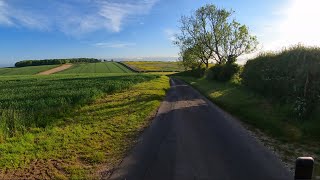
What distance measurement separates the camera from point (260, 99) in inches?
829

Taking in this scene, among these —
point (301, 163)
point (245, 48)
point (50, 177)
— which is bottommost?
point (50, 177)

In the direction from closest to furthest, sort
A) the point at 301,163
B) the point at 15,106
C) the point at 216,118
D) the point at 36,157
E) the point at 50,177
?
the point at 301,163 < the point at 50,177 < the point at 36,157 < the point at 216,118 < the point at 15,106

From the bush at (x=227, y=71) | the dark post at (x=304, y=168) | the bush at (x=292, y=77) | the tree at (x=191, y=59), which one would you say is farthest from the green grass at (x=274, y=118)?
the tree at (x=191, y=59)

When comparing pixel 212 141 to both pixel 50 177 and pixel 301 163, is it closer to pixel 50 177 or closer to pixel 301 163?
pixel 50 177

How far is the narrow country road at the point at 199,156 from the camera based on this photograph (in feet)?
25.4

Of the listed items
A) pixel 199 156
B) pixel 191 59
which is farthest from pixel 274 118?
pixel 191 59

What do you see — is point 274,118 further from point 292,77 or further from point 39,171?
point 39,171

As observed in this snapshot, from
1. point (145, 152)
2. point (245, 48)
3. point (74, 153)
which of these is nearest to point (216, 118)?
point (145, 152)

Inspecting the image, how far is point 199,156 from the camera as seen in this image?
9.20 m

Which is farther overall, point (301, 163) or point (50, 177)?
point (50, 177)

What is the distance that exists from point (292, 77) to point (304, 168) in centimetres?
1506

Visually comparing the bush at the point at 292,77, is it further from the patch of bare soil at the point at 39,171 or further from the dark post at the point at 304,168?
the dark post at the point at 304,168

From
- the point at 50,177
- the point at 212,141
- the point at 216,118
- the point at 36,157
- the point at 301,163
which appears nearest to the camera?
the point at 301,163

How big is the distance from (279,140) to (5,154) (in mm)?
9450
